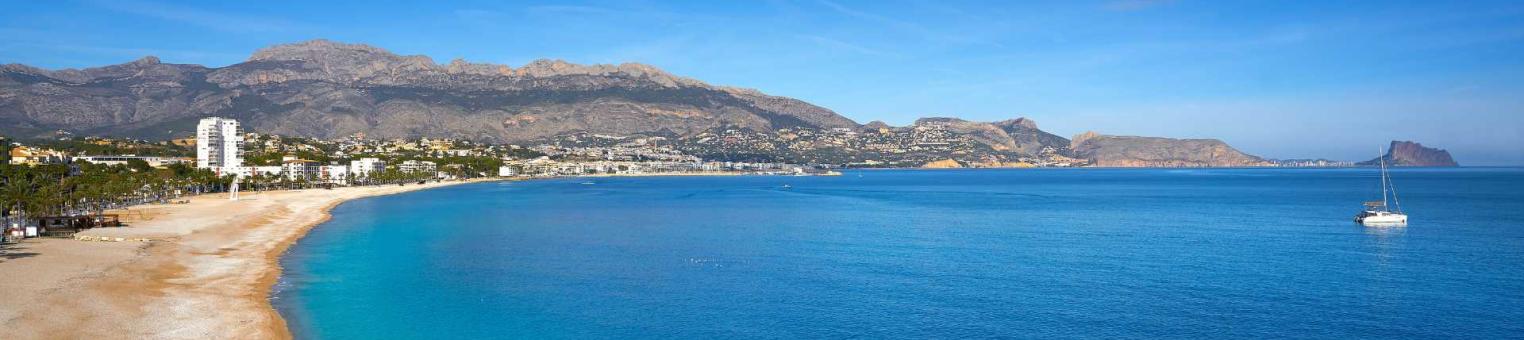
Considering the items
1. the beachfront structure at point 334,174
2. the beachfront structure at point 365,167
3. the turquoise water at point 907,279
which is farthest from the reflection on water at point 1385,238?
A: the beachfront structure at point 365,167

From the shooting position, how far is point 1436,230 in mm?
53156

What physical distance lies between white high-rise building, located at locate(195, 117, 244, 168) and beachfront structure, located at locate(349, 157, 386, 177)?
52.8ft

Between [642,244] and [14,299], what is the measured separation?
84.7ft

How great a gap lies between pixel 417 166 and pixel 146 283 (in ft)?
486

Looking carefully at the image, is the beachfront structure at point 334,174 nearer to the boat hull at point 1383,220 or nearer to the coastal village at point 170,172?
the coastal village at point 170,172

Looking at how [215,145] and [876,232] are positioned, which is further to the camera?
[215,145]

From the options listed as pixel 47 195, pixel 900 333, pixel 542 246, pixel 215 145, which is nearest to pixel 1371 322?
pixel 900 333

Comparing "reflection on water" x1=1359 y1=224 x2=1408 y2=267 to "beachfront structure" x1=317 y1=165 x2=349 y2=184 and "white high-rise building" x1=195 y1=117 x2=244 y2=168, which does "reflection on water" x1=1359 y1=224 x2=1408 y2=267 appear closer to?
"beachfront structure" x1=317 y1=165 x2=349 y2=184

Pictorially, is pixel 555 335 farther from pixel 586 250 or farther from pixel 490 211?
pixel 490 211

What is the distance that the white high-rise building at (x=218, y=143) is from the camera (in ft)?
476

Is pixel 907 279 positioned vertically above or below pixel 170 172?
below

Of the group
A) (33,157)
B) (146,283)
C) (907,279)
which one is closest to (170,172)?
(33,157)

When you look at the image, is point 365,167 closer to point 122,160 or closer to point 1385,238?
point 122,160

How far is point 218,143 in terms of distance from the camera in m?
148
